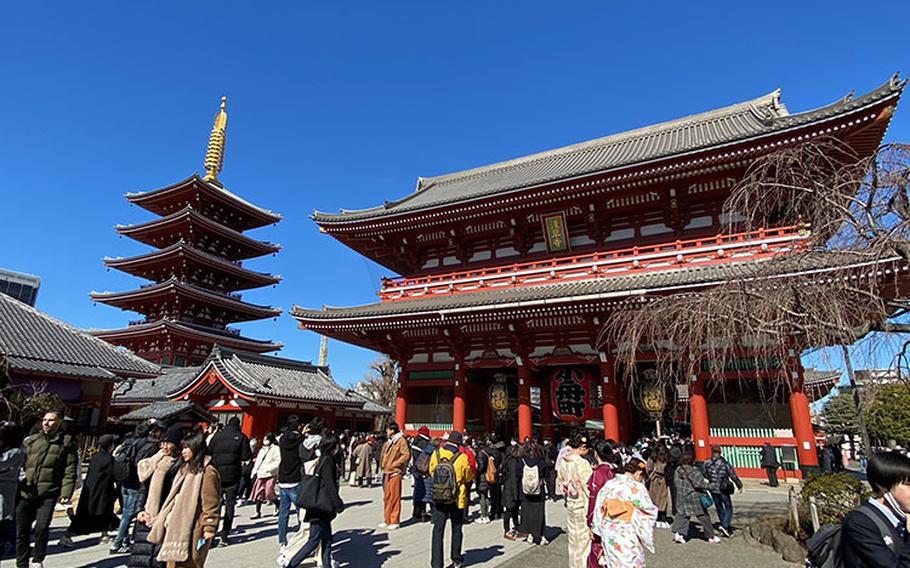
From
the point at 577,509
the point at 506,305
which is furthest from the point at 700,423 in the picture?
the point at 577,509

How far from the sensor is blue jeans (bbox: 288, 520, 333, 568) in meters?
5.34

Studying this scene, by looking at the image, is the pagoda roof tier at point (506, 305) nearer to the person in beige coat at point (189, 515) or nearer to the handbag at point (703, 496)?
the handbag at point (703, 496)

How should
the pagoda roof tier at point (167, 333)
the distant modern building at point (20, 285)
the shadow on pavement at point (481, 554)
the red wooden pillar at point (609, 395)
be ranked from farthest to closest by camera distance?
the distant modern building at point (20, 285)
the pagoda roof tier at point (167, 333)
the red wooden pillar at point (609, 395)
the shadow on pavement at point (481, 554)

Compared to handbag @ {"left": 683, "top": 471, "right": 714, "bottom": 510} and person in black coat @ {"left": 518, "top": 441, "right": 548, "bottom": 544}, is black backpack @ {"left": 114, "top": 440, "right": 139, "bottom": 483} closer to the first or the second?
person in black coat @ {"left": 518, "top": 441, "right": 548, "bottom": 544}

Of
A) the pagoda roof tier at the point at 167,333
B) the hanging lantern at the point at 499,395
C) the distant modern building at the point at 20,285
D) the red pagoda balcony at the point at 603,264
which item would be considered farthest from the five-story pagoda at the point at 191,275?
the distant modern building at the point at 20,285

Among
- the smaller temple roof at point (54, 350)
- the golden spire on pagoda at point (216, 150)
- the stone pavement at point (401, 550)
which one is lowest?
the stone pavement at point (401, 550)

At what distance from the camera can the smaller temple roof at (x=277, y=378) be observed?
1617 cm

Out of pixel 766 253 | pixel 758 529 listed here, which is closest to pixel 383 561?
pixel 758 529

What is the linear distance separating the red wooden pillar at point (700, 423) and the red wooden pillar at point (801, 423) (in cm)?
193

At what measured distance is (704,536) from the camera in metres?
7.90

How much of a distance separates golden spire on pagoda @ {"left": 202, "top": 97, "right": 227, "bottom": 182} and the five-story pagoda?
7.02ft

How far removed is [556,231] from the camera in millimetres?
15992

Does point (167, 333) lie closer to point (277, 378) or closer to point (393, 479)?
point (277, 378)

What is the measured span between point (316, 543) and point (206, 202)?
34.2 metres
